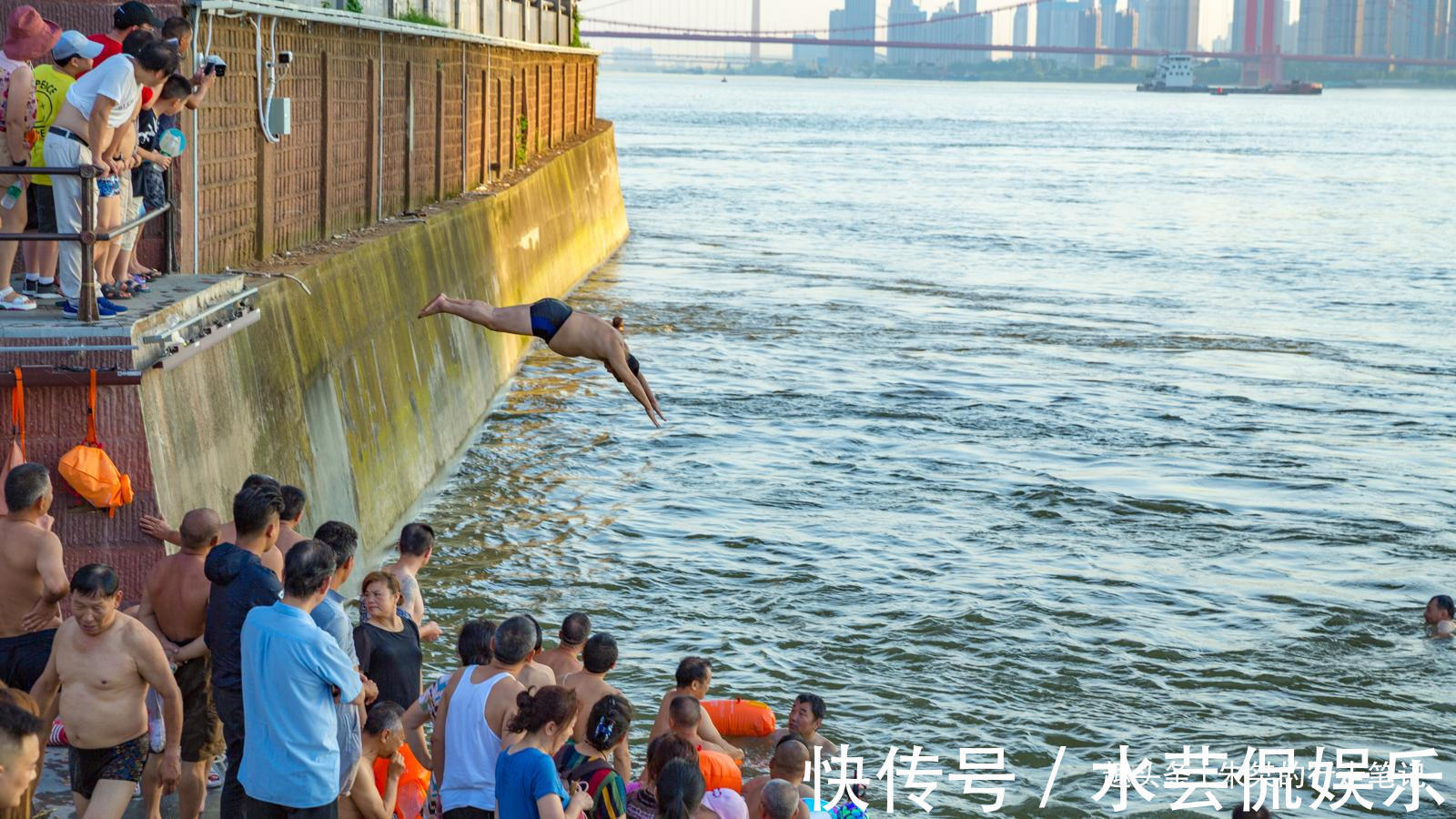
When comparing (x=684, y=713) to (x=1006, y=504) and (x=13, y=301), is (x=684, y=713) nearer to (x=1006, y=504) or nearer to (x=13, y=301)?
(x=13, y=301)

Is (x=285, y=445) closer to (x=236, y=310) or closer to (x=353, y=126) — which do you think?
(x=236, y=310)

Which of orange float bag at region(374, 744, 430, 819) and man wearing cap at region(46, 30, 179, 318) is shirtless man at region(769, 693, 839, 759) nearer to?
orange float bag at region(374, 744, 430, 819)

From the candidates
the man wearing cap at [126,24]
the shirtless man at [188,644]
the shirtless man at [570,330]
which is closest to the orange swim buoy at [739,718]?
the shirtless man at [570,330]

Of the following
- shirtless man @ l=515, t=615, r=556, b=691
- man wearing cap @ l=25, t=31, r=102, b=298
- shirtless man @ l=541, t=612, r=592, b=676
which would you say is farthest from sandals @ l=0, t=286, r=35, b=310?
shirtless man @ l=515, t=615, r=556, b=691

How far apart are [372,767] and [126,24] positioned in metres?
5.21

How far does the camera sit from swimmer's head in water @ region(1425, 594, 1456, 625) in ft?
49.9

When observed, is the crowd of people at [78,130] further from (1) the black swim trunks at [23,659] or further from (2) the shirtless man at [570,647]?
(2) the shirtless man at [570,647]

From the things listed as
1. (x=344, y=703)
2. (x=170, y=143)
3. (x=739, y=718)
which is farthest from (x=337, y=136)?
(x=344, y=703)

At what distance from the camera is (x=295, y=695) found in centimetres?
685

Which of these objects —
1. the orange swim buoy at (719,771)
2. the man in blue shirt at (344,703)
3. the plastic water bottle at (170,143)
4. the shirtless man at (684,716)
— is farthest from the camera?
the plastic water bottle at (170,143)

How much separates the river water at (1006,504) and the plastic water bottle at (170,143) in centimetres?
414

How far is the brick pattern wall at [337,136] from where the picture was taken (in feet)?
46.9

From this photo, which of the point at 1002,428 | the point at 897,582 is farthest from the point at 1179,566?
the point at 1002,428

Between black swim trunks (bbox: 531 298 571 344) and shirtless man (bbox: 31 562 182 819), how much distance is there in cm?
536
